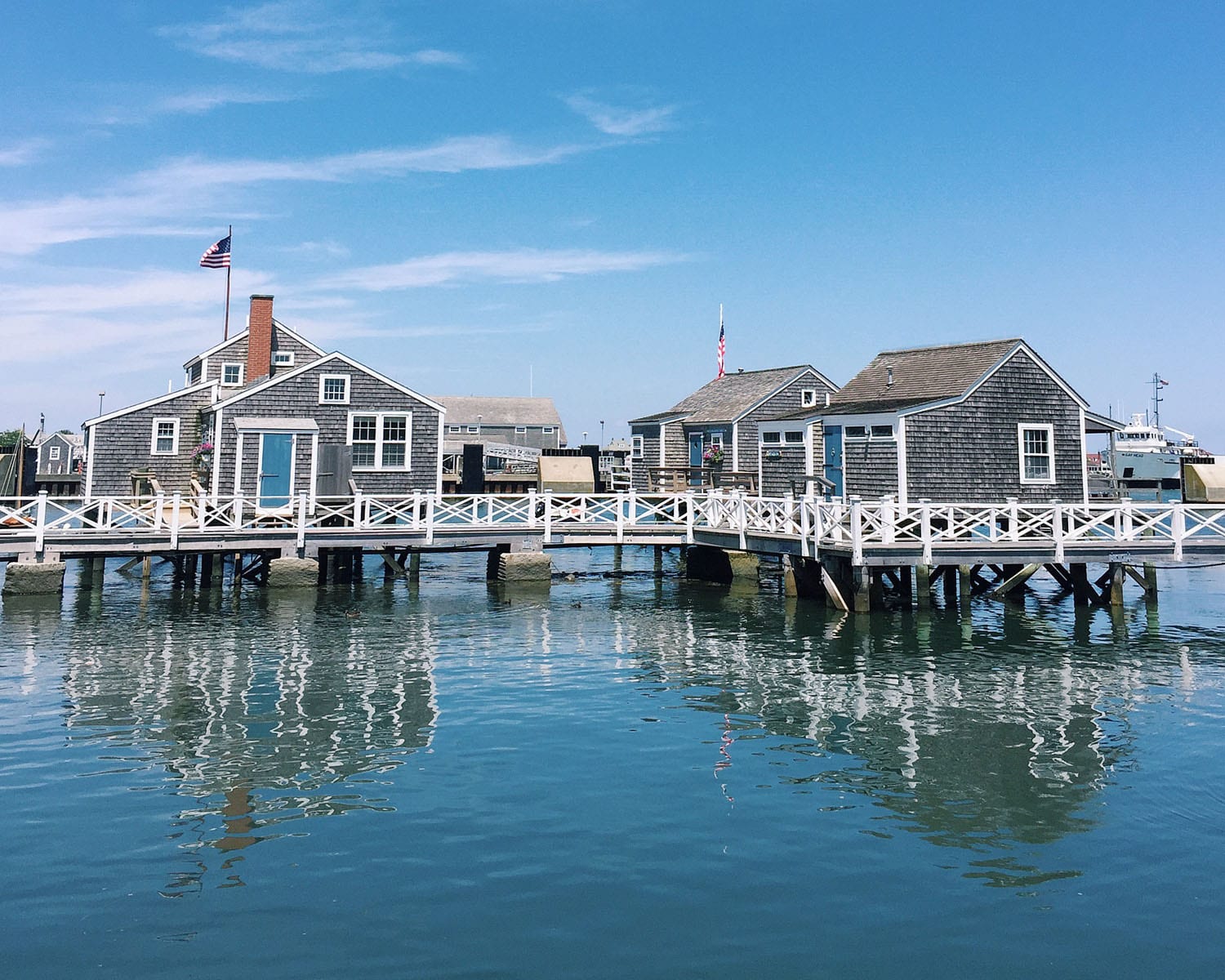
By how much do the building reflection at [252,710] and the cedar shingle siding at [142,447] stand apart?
40.7ft

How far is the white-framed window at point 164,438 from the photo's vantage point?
3475cm

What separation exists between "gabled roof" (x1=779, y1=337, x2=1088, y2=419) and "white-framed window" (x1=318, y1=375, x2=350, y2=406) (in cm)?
1514

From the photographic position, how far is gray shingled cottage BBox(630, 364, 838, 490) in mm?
42375

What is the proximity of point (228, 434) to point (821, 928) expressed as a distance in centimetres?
2825

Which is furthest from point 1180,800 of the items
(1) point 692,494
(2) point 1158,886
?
(1) point 692,494

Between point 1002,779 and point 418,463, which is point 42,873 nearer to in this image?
point 1002,779

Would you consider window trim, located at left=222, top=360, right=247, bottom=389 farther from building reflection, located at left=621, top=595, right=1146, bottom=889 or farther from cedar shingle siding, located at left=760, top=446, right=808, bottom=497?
building reflection, located at left=621, top=595, right=1146, bottom=889

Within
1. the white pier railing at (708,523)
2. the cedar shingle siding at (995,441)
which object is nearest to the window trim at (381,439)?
the white pier railing at (708,523)

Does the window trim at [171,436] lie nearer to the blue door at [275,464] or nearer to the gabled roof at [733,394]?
the blue door at [275,464]

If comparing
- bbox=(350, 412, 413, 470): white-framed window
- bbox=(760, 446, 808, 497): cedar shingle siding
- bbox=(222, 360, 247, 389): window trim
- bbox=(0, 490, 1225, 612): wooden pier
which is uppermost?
bbox=(222, 360, 247, 389): window trim

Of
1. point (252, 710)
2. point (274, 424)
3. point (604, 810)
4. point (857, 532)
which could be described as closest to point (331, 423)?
point (274, 424)

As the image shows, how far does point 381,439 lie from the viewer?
3259 centimetres

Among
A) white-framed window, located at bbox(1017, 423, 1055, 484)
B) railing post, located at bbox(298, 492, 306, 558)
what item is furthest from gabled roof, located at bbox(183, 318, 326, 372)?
white-framed window, located at bbox(1017, 423, 1055, 484)

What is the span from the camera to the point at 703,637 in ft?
72.1
